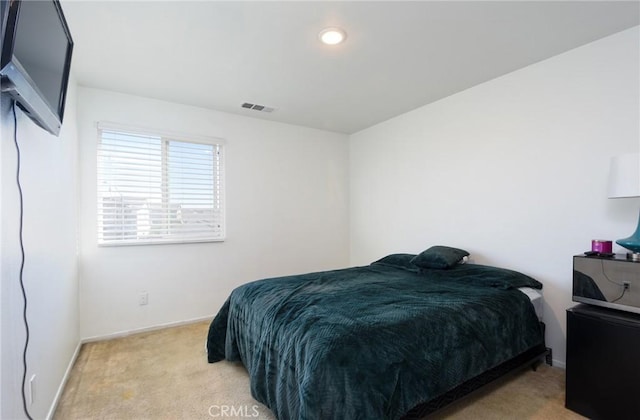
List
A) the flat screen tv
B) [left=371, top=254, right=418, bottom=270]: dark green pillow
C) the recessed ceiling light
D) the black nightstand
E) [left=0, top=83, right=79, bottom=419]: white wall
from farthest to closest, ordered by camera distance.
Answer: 1. [left=371, top=254, right=418, bottom=270]: dark green pillow
2. the recessed ceiling light
3. the black nightstand
4. [left=0, top=83, right=79, bottom=419]: white wall
5. the flat screen tv

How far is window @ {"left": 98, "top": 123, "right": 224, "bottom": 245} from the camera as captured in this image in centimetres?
300

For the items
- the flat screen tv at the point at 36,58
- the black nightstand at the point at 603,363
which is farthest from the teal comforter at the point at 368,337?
the flat screen tv at the point at 36,58

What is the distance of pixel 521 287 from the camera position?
2326 mm

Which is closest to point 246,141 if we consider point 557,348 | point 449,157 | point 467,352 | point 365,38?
point 365,38

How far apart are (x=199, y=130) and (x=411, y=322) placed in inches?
118

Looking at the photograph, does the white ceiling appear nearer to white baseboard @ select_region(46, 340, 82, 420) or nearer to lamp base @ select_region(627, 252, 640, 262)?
lamp base @ select_region(627, 252, 640, 262)

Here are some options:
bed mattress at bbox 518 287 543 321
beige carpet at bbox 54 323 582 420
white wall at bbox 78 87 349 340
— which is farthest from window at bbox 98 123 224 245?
bed mattress at bbox 518 287 543 321

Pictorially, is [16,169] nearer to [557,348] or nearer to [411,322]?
[411,322]

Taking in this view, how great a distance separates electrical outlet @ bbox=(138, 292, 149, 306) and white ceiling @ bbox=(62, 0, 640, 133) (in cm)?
204

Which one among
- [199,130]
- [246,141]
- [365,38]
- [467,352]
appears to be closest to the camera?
[467,352]

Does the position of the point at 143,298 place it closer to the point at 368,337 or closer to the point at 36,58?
the point at 36,58

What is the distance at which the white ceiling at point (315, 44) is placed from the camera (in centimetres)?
185

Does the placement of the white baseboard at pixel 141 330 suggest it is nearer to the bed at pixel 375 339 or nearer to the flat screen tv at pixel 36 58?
the bed at pixel 375 339

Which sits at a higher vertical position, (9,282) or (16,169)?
(16,169)
